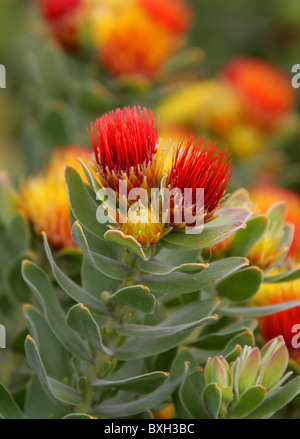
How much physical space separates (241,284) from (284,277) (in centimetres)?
5

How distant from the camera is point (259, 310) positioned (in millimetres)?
557

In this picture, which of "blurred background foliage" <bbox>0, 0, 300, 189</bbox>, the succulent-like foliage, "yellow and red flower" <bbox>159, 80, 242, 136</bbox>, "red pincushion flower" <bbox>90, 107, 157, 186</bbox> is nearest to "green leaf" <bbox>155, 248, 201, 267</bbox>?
the succulent-like foliage

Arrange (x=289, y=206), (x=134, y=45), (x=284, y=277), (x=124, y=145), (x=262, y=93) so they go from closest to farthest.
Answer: (x=124, y=145) < (x=284, y=277) < (x=289, y=206) < (x=134, y=45) < (x=262, y=93)

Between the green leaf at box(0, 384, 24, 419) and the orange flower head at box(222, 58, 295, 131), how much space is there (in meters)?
0.78

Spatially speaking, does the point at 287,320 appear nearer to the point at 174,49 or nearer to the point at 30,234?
the point at 30,234

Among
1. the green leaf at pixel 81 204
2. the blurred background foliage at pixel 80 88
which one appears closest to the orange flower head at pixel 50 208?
the blurred background foliage at pixel 80 88

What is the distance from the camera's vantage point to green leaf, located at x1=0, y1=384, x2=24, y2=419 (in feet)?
1.80

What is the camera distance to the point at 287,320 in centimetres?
58

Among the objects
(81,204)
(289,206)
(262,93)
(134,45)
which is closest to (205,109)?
(262,93)

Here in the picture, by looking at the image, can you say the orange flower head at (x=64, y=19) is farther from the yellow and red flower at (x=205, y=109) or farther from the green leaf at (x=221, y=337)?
the green leaf at (x=221, y=337)

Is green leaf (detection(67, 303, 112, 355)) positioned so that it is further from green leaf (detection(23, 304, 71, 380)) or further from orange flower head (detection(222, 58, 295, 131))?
orange flower head (detection(222, 58, 295, 131))

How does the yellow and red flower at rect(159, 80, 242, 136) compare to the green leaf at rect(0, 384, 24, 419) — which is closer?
the green leaf at rect(0, 384, 24, 419)

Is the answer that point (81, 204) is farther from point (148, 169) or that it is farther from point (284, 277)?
point (284, 277)
